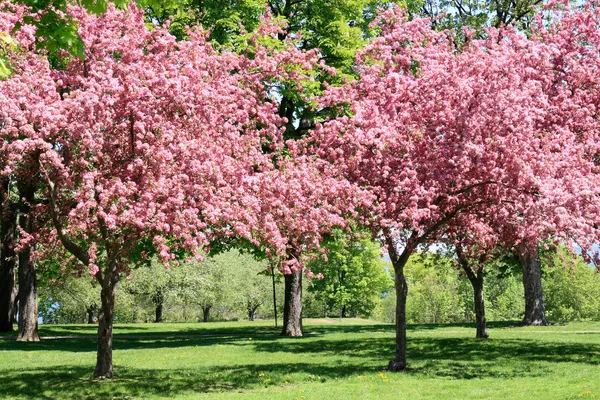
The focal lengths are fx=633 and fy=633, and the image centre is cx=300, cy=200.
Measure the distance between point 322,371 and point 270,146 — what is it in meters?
7.40

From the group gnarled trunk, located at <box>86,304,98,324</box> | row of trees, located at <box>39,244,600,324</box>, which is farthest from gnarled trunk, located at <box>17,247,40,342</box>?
gnarled trunk, located at <box>86,304,98,324</box>

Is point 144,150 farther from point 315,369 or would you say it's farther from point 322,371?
point 315,369

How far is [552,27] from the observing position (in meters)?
25.1

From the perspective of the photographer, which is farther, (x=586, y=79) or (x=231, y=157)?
(x=586, y=79)

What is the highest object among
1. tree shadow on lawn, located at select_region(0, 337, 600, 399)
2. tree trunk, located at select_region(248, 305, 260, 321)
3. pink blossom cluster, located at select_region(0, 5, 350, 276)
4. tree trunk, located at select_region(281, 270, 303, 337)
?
pink blossom cluster, located at select_region(0, 5, 350, 276)

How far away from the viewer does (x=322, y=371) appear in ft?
66.8

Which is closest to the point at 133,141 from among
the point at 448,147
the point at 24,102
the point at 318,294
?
the point at 24,102

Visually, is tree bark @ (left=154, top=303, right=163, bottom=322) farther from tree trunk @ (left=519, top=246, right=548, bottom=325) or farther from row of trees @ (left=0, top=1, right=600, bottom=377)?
row of trees @ (left=0, top=1, right=600, bottom=377)

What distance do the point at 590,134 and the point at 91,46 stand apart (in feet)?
53.0

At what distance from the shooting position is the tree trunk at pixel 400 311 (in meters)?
20.1

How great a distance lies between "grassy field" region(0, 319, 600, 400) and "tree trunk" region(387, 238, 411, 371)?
440mm

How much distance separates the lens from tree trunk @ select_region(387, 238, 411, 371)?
66.0ft

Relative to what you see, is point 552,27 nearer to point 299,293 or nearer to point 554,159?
point 554,159

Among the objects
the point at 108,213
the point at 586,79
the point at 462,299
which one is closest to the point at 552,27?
the point at 586,79
